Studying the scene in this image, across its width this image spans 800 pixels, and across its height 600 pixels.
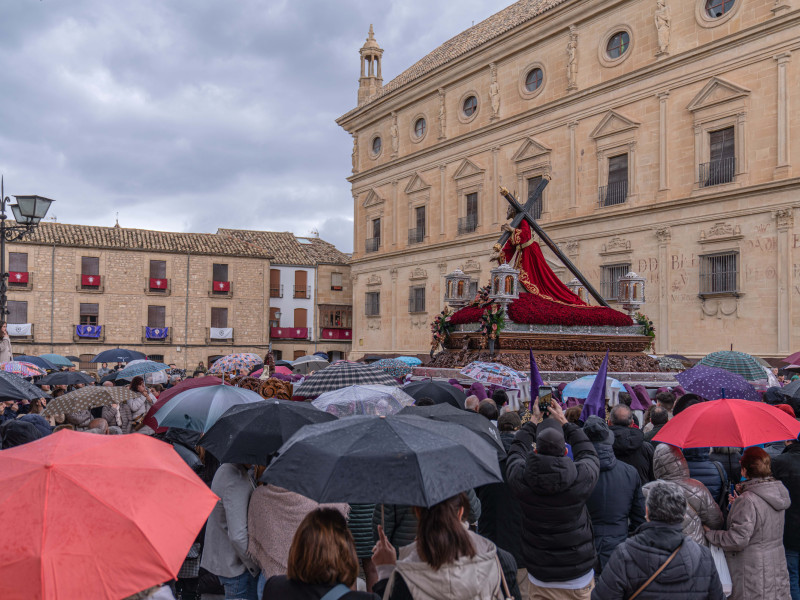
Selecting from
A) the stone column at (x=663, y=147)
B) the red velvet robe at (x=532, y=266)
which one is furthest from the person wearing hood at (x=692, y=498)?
the stone column at (x=663, y=147)

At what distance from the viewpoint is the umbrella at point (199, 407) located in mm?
6734

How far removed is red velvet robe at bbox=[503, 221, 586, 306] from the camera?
15.4m

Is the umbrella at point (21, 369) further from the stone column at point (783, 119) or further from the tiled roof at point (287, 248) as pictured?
the tiled roof at point (287, 248)

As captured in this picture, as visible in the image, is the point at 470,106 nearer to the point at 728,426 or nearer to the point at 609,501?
the point at 728,426

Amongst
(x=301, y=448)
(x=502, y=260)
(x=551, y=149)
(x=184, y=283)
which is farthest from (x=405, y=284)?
(x=301, y=448)

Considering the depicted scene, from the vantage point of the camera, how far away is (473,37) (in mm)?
33312

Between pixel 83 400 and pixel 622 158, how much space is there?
20994mm

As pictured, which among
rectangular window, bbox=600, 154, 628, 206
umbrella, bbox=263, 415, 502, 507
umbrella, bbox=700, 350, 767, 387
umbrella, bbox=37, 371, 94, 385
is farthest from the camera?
rectangular window, bbox=600, 154, 628, 206

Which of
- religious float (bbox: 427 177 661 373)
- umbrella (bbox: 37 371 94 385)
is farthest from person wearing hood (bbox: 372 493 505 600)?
umbrella (bbox: 37 371 94 385)

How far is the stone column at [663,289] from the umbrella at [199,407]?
18140 millimetres

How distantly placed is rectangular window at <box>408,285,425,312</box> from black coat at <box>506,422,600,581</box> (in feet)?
91.2

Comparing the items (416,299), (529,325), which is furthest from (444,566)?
(416,299)

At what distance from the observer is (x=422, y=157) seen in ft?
108

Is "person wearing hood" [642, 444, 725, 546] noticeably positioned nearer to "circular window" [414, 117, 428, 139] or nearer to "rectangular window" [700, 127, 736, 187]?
"rectangular window" [700, 127, 736, 187]
